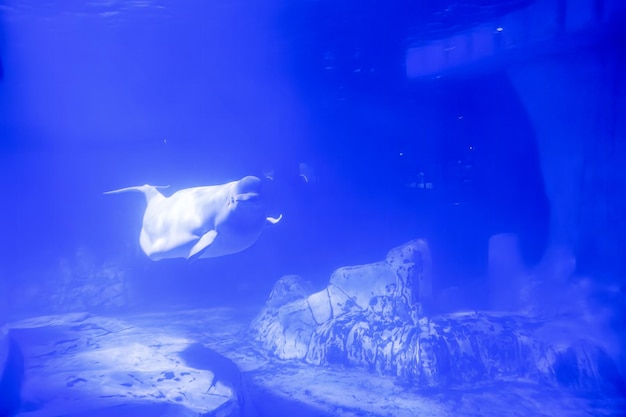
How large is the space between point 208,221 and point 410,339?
5.14 m

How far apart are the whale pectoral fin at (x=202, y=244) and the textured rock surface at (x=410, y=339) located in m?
3.78

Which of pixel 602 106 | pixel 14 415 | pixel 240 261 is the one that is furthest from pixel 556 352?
pixel 14 415

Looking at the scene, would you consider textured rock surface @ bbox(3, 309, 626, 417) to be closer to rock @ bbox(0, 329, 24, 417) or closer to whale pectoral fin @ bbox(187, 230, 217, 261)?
rock @ bbox(0, 329, 24, 417)

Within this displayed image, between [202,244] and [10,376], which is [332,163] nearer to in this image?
[202,244]

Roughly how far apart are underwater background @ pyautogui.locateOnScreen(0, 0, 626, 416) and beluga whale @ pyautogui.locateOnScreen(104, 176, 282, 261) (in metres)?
2.57

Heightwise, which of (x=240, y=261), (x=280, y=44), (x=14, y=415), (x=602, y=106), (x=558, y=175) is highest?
(x=280, y=44)

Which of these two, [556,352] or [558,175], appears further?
[558,175]

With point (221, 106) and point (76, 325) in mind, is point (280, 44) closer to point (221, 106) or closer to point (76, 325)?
point (221, 106)

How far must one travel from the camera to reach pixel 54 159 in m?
16.0

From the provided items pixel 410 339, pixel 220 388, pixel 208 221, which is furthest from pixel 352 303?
pixel 208 221

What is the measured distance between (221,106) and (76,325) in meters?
8.91

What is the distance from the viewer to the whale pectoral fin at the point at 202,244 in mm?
7698

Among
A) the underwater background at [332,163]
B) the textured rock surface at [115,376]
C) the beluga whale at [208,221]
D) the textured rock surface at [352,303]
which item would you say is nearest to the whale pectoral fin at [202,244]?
the beluga whale at [208,221]

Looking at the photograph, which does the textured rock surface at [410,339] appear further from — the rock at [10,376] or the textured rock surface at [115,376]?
the rock at [10,376]
